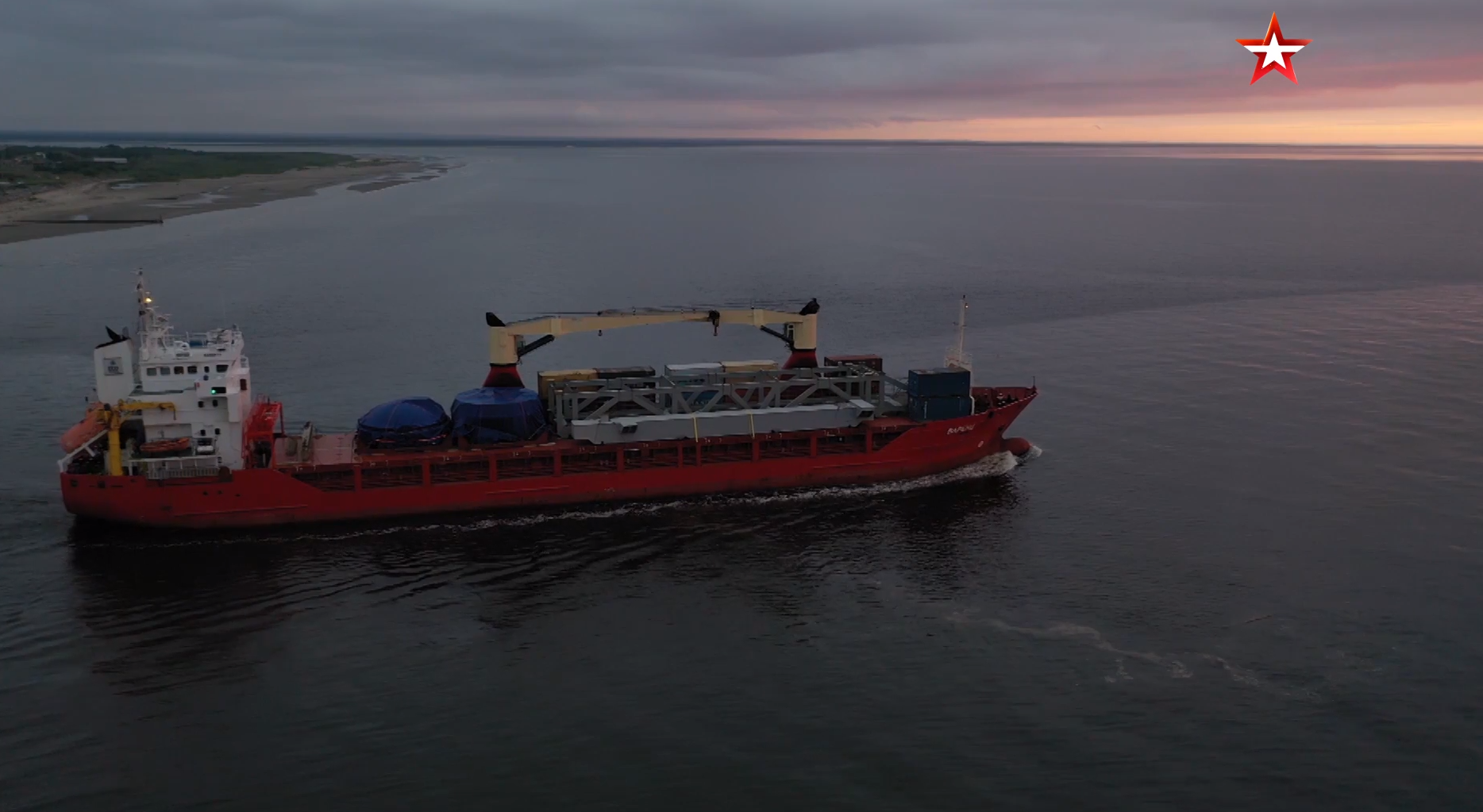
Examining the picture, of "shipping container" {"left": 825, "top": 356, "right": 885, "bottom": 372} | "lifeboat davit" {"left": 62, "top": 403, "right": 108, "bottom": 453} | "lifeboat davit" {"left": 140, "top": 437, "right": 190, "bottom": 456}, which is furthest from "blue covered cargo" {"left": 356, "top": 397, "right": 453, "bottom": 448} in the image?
"shipping container" {"left": 825, "top": 356, "right": 885, "bottom": 372}

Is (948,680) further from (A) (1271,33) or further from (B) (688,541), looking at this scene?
(A) (1271,33)

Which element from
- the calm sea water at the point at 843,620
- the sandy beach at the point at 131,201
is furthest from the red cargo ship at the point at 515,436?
the sandy beach at the point at 131,201

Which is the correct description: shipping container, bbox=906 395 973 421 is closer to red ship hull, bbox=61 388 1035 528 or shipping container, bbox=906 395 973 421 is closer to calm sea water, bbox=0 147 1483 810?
red ship hull, bbox=61 388 1035 528

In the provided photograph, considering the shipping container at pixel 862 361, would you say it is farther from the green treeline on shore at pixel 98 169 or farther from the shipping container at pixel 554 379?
the green treeline on shore at pixel 98 169

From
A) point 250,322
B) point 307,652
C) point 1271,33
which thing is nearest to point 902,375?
point 1271,33

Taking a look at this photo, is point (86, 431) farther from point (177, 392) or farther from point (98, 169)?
point (98, 169)

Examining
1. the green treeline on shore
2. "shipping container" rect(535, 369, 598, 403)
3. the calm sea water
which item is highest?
the green treeline on shore

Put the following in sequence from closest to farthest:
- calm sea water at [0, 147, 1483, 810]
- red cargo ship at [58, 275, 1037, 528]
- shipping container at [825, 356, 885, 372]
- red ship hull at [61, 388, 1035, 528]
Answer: calm sea water at [0, 147, 1483, 810] → red ship hull at [61, 388, 1035, 528] → red cargo ship at [58, 275, 1037, 528] → shipping container at [825, 356, 885, 372]
